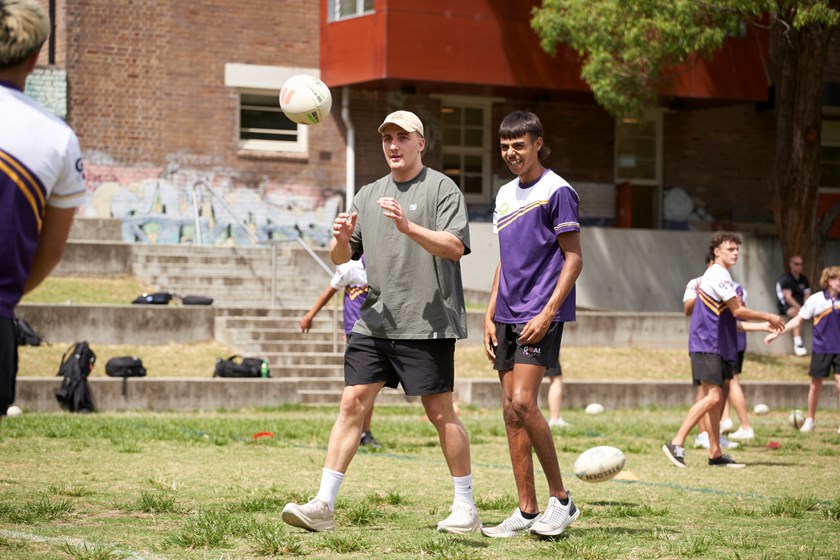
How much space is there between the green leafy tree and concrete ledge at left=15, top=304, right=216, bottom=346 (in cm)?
953

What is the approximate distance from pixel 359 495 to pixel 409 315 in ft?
6.95

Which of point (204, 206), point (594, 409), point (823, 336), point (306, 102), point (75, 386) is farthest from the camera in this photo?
point (204, 206)

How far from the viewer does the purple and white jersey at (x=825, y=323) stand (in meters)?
15.7

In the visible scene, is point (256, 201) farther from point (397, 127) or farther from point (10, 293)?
point (10, 293)

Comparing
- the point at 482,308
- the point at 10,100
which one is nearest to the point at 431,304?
the point at 10,100

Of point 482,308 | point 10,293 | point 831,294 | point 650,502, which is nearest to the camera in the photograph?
point 10,293

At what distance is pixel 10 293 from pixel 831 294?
13.2m

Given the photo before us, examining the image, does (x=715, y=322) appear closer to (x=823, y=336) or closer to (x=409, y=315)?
(x=823, y=336)

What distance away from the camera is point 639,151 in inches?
1286

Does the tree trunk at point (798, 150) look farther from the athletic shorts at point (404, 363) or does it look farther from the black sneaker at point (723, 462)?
the athletic shorts at point (404, 363)

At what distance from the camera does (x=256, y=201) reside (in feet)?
94.7

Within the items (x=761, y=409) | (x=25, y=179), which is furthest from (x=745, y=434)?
(x=25, y=179)

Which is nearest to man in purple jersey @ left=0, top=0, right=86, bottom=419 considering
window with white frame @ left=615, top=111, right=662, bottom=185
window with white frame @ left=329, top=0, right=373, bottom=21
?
window with white frame @ left=329, top=0, right=373, bottom=21

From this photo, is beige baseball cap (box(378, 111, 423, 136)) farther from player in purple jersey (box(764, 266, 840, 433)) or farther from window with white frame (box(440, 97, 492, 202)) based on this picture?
window with white frame (box(440, 97, 492, 202))
